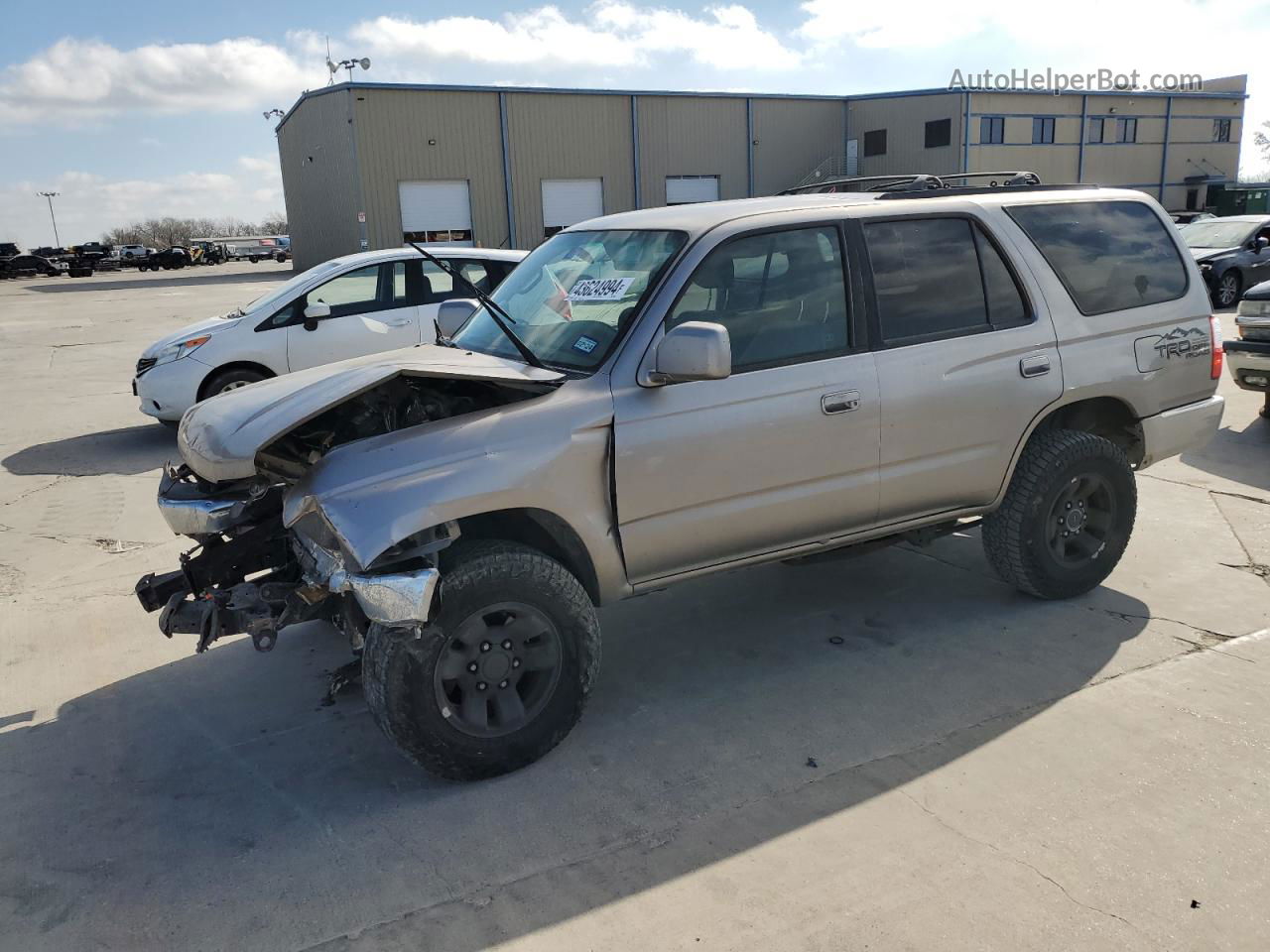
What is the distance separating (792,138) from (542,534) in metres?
39.6

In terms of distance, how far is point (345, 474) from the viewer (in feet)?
11.0

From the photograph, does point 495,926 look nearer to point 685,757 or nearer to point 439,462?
point 685,757

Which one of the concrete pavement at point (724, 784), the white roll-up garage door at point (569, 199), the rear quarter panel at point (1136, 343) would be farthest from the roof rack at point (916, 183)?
the white roll-up garage door at point (569, 199)

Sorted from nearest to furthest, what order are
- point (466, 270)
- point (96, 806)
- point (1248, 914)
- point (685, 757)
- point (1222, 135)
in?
point (1248, 914) → point (96, 806) → point (685, 757) → point (466, 270) → point (1222, 135)

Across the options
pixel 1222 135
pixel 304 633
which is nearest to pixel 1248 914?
pixel 304 633

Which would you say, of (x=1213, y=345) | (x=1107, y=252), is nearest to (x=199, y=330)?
(x=1107, y=252)

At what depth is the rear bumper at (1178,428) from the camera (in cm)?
500

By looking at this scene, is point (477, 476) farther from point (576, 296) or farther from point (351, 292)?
point (351, 292)

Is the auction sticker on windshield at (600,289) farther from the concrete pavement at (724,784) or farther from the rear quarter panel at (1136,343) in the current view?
the rear quarter panel at (1136,343)

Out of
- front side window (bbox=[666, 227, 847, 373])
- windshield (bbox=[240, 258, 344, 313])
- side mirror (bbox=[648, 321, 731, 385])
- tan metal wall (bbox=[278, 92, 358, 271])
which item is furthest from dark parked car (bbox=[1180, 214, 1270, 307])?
tan metal wall (bbox=[278, 92, 358, 271])

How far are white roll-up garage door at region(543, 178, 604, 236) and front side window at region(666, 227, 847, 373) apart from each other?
33.1m

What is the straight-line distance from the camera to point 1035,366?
4539mm

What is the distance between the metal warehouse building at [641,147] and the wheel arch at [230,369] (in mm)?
21233

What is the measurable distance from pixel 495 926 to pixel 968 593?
3.30 meters
